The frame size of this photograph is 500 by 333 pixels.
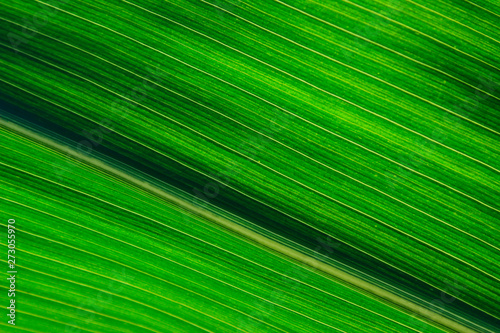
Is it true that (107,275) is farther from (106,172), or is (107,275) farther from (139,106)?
(139,106)

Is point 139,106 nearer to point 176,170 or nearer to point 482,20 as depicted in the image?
point 176,170

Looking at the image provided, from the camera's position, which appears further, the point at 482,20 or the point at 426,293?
the point at 426,293

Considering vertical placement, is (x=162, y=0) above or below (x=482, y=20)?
above

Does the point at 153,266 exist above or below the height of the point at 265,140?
below

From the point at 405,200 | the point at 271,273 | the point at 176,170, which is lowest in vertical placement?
the point at 271,273

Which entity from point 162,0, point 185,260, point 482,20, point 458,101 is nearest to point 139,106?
point 162,0

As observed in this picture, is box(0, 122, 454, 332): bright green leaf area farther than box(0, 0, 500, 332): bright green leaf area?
Yes

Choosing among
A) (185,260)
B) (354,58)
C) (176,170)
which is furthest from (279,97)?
(185,260)

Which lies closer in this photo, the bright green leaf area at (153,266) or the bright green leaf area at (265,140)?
the bright green leaf area at (265,140)
